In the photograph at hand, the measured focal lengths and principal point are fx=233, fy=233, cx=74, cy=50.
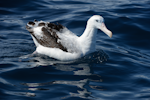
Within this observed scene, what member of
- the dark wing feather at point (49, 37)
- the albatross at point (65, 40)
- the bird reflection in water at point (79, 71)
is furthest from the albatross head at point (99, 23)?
the dark wing feather at point (49, 37)

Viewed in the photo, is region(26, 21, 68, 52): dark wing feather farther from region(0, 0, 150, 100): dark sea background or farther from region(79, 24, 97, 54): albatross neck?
region(79, 24, 97, 54): albatross neck

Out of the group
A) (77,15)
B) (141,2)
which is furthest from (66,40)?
(141,2)

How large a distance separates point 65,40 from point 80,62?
95cm

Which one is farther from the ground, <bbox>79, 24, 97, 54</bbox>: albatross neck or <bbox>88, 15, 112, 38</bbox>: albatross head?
<bbox>88, 15, 112, 38</bbox>: albatross head

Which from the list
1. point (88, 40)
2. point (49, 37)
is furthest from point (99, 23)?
point (49, 37)

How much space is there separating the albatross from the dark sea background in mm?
266

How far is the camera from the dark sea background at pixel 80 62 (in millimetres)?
6336

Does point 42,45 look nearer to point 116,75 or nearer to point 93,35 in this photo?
point 93,35

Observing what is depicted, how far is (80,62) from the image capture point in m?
8.24

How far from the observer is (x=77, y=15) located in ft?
44.0

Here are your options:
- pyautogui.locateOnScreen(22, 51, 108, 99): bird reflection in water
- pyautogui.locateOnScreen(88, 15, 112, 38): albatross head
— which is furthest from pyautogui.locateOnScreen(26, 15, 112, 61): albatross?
pyautogui.locateOnScreen(22, 51, 108, 99): bird reflection in water

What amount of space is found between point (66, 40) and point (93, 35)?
98 centimetres

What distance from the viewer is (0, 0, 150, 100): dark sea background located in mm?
6336

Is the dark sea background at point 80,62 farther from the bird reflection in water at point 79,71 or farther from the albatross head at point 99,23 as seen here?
the albatross head at point 99,23
